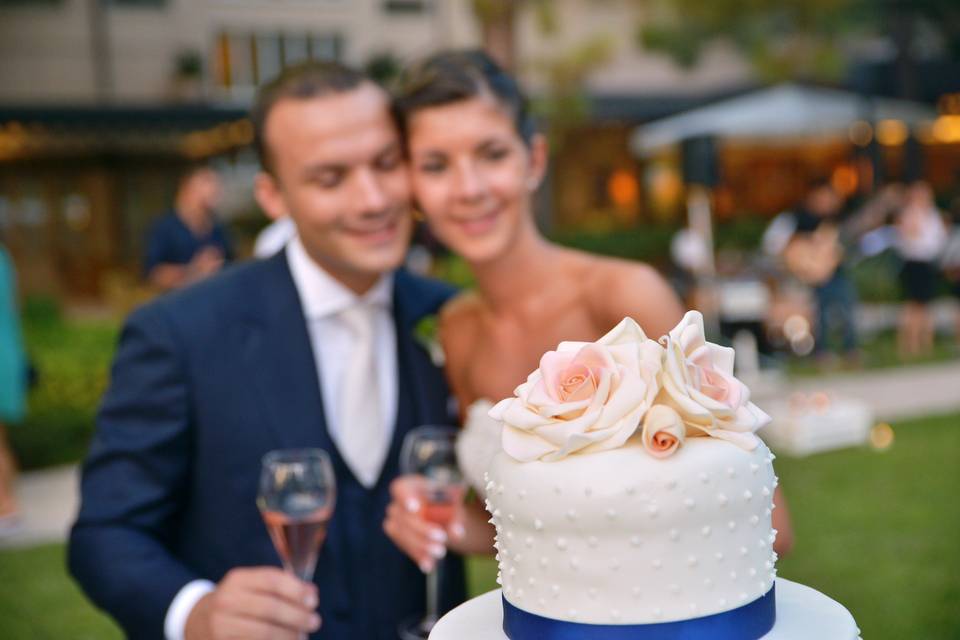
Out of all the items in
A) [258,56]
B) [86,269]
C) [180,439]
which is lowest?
[86,269]

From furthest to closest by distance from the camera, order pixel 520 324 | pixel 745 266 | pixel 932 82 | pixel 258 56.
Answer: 1. pixel 932 82
2. pixel 258 56
3. pixel 745 266
4. pixel 520 324

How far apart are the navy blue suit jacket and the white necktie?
0.03 m

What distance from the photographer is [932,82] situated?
25.0 meters

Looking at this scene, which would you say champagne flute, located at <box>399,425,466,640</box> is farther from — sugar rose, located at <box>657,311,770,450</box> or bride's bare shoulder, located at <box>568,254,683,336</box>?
sugar rose, located at <box>657,311,770,450</box>

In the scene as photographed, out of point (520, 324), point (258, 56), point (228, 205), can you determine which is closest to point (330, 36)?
point (258, 56)

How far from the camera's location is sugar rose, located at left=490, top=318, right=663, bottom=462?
1.27 metres

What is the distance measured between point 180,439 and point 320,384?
0.34 metres

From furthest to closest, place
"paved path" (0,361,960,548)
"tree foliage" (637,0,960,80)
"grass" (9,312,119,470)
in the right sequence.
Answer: "tree foliage" (637,0,960,80), "grass" (9,312,119,470), "paved path" (0,361,960,548)

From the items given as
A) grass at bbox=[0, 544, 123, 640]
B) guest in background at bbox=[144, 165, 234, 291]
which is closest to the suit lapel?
grass at bbox=[0, 544, 123, 640]

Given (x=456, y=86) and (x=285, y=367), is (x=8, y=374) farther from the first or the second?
(x=456, y=86)

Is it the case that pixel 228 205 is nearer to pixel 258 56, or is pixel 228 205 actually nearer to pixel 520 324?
pixel 258 56

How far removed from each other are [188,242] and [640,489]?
864cm

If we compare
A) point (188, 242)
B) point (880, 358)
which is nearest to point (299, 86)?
Answer: point (188, 242)

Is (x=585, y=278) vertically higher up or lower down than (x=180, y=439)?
higher up
